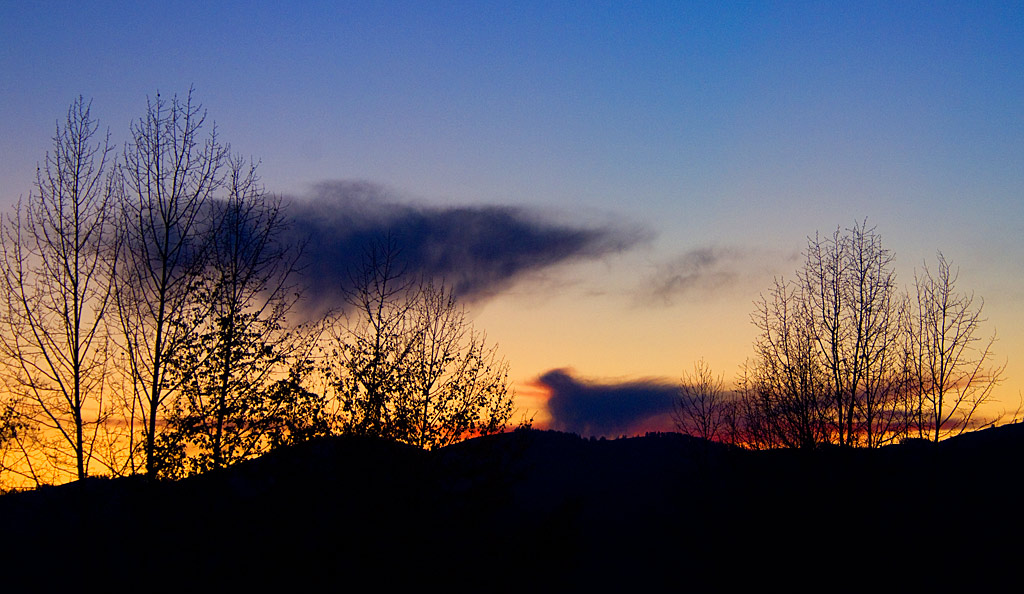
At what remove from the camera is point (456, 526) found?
19.5 meters

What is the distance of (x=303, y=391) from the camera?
1655 centimetres

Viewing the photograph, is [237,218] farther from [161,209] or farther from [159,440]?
[159,440]

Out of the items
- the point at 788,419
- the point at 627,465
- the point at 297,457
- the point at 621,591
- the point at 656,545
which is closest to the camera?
the point at 297,457

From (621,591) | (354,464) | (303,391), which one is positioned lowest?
(621,591)

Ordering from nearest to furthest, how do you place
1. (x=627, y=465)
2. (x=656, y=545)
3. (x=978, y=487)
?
(x=978, y=487) → (x=656, y=545) → (x=627, y=465)

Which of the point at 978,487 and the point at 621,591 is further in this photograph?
the point at 621,591

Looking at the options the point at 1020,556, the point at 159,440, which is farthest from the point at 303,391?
the point at 1020,556

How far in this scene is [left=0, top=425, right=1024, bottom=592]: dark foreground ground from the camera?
636 inches

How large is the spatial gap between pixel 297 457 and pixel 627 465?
113381 mm

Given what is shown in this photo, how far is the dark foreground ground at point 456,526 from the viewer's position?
53.0 feet

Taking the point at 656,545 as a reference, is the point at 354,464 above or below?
above

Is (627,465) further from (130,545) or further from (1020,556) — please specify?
(130,545)

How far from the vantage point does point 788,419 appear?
88.8ft

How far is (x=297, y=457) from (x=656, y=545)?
78.3m
